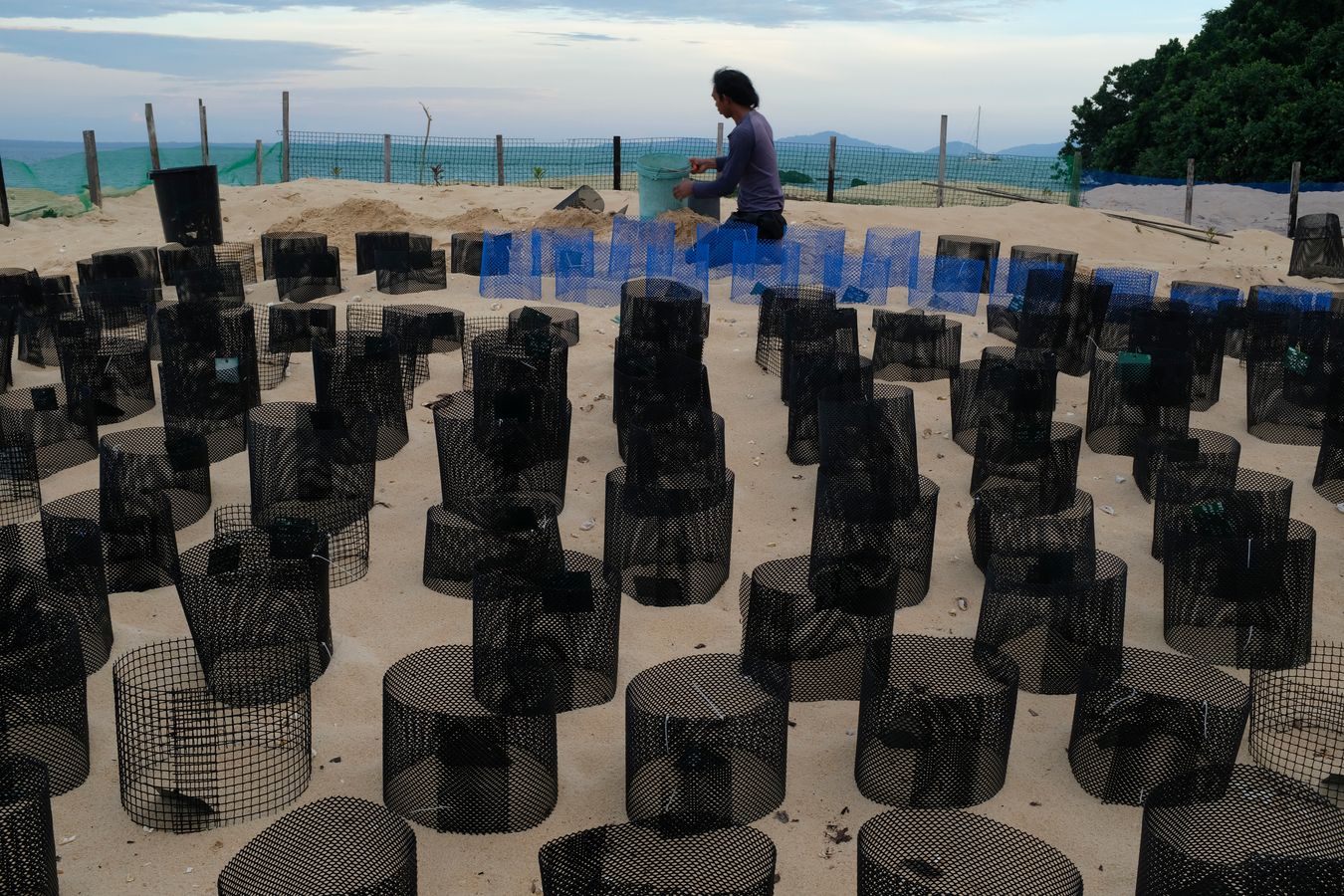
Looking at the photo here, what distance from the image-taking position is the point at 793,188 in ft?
63.3

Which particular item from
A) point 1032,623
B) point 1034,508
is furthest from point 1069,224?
point 1032,623

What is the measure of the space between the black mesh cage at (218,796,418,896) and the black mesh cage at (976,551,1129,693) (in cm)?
211

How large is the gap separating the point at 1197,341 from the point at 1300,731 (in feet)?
12.4

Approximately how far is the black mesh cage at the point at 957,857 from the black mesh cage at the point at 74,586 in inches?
113

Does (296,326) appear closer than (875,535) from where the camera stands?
No

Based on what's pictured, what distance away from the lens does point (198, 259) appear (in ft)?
31.4

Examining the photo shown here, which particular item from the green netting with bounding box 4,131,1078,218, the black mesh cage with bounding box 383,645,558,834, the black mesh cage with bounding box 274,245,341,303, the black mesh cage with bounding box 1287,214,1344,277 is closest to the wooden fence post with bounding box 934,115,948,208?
the green netting with bounding box 4,131,1078,218

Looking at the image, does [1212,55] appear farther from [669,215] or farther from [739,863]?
[739,863]

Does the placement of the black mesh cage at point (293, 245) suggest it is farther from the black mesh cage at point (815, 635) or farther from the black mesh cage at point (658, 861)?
the black mesh cage at point (658, 861)

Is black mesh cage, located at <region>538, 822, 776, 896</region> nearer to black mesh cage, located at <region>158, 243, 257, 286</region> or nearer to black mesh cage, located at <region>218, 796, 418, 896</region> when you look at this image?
black mesh cage, located at <region>218, 796, 418, 896</region>

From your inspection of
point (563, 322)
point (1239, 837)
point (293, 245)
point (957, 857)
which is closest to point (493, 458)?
point (563, 322)

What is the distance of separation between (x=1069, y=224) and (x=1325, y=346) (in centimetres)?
809

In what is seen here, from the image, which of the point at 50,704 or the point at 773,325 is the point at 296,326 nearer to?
the point at 773,325

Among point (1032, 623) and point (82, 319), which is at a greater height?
point (82, 319)
